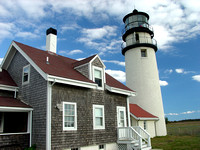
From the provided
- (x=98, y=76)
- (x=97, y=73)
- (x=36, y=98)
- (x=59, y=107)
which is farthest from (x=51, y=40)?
(x=59, y=107)

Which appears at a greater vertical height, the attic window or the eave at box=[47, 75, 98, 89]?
the attic window

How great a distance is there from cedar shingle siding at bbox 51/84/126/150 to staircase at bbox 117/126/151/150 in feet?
1.59

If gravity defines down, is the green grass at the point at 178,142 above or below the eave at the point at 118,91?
below

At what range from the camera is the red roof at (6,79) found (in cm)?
1234

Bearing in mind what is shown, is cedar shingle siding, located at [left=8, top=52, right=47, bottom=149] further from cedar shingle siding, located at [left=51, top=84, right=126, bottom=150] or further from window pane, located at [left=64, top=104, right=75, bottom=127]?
window pane, located at [left=64, top=104, right=75, bottom=127]

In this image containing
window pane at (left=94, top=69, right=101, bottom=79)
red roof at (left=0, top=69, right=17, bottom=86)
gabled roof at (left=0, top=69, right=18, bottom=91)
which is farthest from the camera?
window pane at (left=94, top=69, right=101, bottom=79)

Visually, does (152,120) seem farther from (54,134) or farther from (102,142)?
(54,134)

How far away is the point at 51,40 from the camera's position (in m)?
16.6

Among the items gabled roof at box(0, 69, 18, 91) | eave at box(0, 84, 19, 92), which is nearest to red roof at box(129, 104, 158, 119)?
eave at box(0, 84, 19, 92)

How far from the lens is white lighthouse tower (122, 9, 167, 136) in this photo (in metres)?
23.4

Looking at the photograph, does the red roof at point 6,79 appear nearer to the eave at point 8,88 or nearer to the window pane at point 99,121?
the eave at point 8,88

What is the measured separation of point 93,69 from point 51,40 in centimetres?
534

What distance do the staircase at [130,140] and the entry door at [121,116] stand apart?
1.93 ft

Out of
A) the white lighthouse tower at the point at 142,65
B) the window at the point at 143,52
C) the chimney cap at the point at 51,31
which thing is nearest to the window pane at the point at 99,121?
the chimney cap at the point at 51,31
